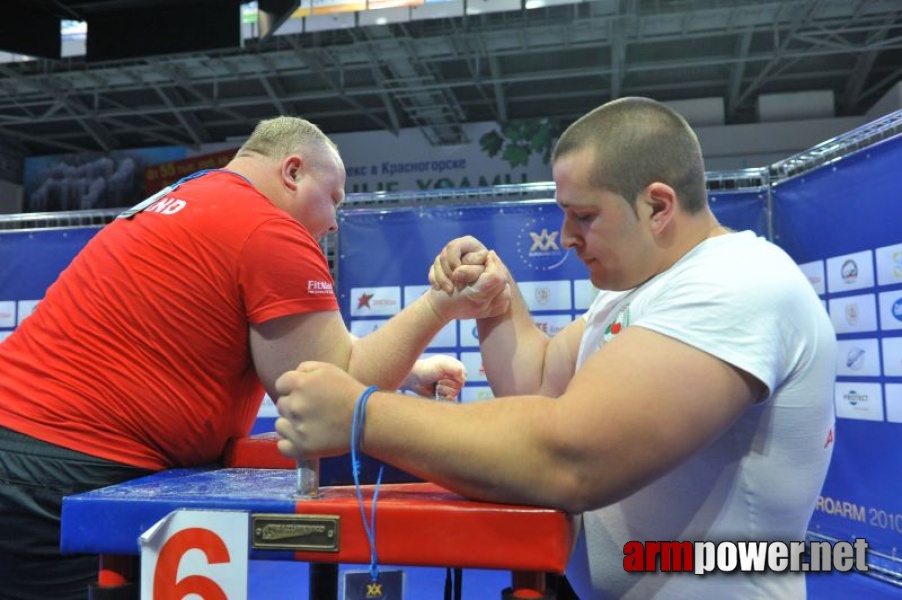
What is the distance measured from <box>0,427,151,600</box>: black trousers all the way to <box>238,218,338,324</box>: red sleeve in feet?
1.23

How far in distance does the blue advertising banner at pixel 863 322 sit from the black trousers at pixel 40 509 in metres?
3.07

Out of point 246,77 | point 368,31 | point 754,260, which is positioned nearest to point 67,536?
point 754,260

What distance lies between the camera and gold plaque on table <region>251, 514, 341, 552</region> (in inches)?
30.2

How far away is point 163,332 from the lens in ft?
4.05

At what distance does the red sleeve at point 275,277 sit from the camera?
1.26m

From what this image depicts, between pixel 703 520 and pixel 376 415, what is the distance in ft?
1.57

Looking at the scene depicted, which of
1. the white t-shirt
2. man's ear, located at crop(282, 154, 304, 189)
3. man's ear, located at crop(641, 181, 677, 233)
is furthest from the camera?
man's ear, located at crop(282, 154, 304, 189)

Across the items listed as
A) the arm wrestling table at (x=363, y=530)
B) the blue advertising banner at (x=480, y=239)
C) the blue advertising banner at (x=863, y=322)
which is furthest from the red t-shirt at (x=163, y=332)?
the blue advertising banner at (x=863, y=322)

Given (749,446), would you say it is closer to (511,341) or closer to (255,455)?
(511,341)

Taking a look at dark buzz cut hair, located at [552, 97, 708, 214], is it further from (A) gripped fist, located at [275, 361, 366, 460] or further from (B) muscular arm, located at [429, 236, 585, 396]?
(A) gripped fist, located at [275, 361, 366, 460]

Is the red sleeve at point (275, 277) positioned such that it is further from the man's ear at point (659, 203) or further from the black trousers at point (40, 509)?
the man's ear at point (659, 203)

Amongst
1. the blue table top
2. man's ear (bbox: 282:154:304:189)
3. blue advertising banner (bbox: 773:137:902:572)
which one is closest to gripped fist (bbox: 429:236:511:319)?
man's ear (bbox: 282:154:304:189)

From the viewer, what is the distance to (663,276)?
1.01m

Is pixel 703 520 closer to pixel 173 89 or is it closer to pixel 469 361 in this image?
pixel 469 361
